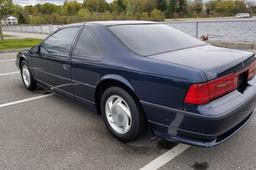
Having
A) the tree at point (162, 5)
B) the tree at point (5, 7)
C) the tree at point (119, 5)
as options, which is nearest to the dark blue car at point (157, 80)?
the tree at point (5, 7)

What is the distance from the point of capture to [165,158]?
270cm

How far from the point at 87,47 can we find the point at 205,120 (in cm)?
191

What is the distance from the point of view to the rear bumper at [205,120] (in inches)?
88.7

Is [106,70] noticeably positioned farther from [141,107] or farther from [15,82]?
[15,82]

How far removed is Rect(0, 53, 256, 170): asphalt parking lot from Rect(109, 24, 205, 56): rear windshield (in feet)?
3.78

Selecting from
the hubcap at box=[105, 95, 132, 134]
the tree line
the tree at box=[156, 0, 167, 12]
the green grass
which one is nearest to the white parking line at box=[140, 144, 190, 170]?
the hubcap at box=[105, 95, 132, 134]

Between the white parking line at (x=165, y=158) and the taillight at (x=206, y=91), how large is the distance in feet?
2.53

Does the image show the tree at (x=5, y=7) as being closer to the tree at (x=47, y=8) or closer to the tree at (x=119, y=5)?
the tree at (x=119, y=5)

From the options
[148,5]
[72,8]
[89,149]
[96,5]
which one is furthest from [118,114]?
[72,8]

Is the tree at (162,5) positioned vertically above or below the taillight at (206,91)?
above

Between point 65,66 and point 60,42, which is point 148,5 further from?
point 65,66

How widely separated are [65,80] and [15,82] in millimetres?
2935

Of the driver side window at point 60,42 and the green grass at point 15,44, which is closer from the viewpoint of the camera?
the driver side window at point 60,42

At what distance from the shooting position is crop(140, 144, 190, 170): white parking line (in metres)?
2.56
